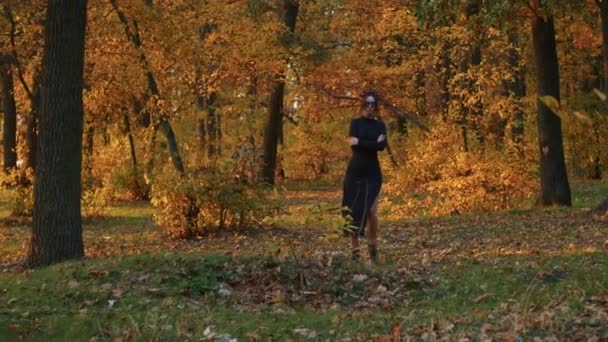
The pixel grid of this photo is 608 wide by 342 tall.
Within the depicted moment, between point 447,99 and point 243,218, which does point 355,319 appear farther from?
point 447,99

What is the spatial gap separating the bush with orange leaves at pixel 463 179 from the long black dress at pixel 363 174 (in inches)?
280

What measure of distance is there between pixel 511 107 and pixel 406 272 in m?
9.93

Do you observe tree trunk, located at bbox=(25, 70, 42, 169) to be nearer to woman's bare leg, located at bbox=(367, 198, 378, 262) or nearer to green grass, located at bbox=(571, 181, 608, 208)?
woman's bare leg, located at bbox=(367, 198, 378, 262)

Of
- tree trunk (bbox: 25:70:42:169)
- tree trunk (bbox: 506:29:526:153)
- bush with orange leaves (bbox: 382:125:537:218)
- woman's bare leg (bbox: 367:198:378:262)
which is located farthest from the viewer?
tree trunk (bbox: 25:70:42:169)

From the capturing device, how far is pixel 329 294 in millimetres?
7457

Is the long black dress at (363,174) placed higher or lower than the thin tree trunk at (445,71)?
lower

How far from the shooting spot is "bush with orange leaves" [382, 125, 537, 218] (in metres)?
15.6

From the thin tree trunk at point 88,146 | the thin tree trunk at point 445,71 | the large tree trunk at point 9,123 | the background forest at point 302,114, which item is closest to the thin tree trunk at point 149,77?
the background forest at point 302,114

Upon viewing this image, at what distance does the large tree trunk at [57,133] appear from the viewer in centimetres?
951

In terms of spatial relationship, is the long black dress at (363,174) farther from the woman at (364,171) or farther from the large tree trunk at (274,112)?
the large tree trunk at (274,112)

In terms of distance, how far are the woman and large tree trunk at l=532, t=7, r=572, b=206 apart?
6.75m

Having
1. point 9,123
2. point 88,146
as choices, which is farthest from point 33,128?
point 9,123

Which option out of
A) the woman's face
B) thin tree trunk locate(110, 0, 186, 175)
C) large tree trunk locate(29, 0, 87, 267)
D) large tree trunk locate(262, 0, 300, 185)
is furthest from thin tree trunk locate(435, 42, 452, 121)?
large tree trunk locate(29, 0, 87, 267)

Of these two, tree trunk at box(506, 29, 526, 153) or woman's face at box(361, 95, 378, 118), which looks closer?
woman's face at box(361, 95, 378, 118)
